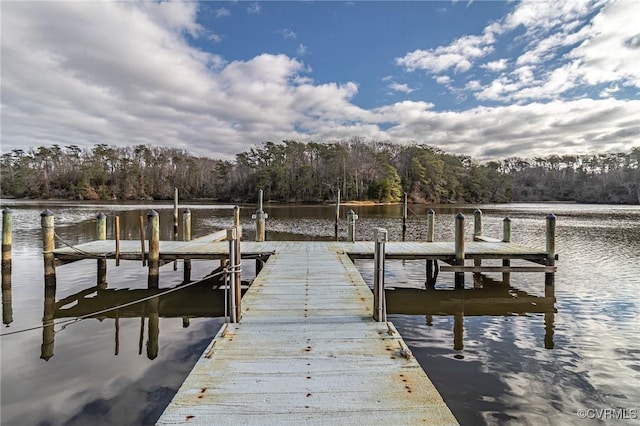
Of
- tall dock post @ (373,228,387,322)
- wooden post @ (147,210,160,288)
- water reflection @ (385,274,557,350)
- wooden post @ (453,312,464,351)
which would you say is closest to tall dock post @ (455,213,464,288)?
water reflection @ (385,274,557,350)

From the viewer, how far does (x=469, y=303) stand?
27.2ft

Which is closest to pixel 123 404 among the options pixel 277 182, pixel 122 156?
pixel 277 182

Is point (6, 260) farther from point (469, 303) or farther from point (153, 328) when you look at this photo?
point (469, 303)

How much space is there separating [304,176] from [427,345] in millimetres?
64070

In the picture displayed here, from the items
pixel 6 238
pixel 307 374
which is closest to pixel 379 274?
pixel 307 374

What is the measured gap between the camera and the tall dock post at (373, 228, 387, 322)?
4.10 metres

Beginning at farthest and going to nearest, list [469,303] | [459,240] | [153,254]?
1. [459,240]
2. [153,254]
3. [469,303]

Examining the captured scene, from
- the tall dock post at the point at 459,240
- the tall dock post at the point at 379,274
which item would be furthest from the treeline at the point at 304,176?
the tall dock post at the point at 379,274

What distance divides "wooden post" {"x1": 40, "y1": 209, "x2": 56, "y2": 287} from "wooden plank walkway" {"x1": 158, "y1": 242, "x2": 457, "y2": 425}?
6.22m

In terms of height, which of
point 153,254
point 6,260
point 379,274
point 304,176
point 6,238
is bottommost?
point 6,260

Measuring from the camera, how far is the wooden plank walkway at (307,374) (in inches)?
97.6

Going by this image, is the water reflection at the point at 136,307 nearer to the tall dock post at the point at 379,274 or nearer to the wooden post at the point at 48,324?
the wooden post at the point at 48,324

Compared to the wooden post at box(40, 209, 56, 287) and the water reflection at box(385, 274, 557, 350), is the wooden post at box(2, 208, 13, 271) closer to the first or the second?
the wooden post at box(40, 209, 56, 287)

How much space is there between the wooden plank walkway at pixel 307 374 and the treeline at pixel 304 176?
6241 centimetres
